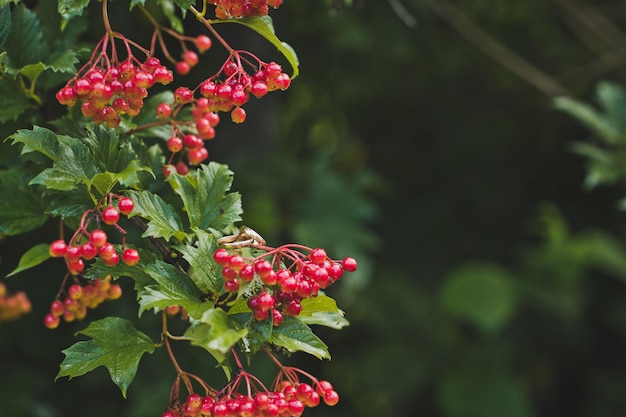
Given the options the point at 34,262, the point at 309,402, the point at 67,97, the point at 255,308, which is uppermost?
the point at 67,97

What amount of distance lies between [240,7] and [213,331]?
53 cm

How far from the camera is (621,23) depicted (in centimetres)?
496

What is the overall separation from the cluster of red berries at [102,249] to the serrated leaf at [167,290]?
45 mm

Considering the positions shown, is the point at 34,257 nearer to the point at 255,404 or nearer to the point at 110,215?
Result: the point at 110,215

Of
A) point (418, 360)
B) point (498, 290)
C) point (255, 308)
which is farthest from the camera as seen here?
point (418, 360)

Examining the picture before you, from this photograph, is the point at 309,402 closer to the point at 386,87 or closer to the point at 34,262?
the point at 34,262

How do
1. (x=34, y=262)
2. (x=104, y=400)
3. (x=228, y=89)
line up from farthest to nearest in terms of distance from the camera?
(x=104, y=400) → (x=34, y=262) → (x=228, y=89)

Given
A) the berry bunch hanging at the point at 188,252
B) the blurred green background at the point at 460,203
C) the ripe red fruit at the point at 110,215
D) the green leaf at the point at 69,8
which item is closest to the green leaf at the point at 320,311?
the berry bunch hanging at the point at 188,252

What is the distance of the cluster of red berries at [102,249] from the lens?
1207mm

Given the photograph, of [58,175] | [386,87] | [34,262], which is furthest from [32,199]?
[386,87]

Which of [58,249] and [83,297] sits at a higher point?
[58,249]

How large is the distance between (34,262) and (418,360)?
4.04 metres

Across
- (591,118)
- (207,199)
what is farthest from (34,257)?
(591,118)

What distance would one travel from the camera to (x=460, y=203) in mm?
5457
